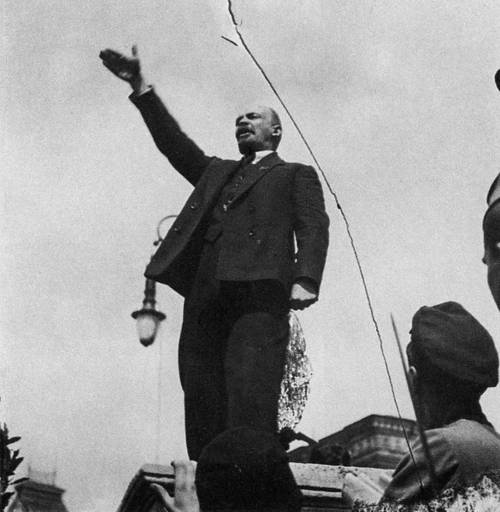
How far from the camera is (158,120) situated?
443 centimetres

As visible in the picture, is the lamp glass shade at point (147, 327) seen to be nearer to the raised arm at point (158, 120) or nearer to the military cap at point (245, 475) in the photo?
the raised arm at point (158, 120)

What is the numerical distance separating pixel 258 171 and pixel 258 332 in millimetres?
863

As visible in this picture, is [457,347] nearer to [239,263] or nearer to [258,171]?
[239,263]

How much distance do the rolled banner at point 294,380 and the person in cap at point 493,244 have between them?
0.98 meters

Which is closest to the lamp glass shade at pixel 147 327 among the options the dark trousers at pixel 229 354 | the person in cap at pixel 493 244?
the dark trousers at pixel 229 354

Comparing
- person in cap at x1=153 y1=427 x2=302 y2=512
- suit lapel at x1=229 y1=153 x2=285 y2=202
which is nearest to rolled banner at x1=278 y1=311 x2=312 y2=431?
person in cap at x1=153 y1=427 x2=302 y2=512

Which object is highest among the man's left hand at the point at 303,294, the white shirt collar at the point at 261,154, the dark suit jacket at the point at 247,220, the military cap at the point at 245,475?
the white shirt collar at the point at 261,154

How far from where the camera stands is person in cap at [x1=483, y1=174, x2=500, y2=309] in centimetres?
290

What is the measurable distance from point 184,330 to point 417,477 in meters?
1.60

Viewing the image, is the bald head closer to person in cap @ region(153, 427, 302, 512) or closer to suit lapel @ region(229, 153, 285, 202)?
suit lapel @ region(229, 153, 285, 202)

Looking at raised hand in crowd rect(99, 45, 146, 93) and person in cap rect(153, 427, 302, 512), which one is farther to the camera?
raised hand in crowd rect(99, 45, 146, 93)

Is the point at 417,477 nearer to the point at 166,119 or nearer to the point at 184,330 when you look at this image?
the point at 184,330

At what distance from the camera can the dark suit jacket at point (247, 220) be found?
12.5 ft

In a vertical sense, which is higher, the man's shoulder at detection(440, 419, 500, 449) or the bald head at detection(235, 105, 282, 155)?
the bald head at detection(235, 105, 282, 155)
